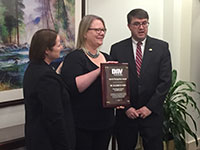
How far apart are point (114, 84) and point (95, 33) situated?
1.18 ft

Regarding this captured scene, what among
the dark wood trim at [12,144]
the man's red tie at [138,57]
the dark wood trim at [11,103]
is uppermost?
the man's red tie at [138,57]

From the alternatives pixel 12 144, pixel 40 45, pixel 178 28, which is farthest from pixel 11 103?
pixel 178 28

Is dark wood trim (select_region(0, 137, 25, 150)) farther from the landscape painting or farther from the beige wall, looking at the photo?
the beige wall

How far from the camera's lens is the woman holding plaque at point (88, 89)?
1964 millimetres

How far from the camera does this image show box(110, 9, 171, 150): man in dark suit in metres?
2.39

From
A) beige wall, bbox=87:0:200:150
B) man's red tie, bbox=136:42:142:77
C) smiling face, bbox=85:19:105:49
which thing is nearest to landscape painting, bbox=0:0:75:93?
smiling face, bbox=85:19:105:49

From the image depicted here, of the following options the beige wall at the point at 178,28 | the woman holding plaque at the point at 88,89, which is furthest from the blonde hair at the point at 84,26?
the beige wall at the point at 178,28

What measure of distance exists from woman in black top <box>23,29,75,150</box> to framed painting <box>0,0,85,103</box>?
60 centimetres

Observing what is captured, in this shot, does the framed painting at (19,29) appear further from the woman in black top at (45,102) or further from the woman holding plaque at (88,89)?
the woman in black top at (45,102)

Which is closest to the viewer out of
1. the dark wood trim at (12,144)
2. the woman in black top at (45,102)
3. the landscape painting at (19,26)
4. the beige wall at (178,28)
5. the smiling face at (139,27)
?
the woman in black top at (45,102)

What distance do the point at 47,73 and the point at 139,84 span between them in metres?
0.99

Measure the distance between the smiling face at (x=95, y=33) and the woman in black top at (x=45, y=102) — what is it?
367 millimetres

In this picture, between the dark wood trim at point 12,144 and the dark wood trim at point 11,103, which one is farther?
the dark wood trim at point 11,103

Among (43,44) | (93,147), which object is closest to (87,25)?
(43,44)
